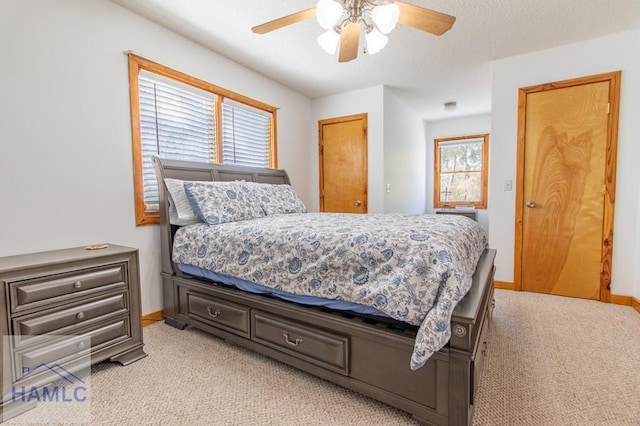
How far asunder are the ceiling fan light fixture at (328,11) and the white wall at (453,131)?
507 centimetres

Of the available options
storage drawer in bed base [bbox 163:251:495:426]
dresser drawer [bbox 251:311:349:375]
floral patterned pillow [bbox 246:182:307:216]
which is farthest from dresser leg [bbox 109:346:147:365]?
floral patterned pillow [bbox 246:182:307:216]

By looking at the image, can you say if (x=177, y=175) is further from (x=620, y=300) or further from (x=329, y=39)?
(x=620, y=300)

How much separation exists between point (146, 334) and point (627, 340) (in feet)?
11.4

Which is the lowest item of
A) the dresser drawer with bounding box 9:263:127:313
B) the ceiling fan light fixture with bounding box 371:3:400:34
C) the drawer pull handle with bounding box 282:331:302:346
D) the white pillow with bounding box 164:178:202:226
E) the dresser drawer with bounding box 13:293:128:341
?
the drawer pull handle with bounding box 282:331:302:346

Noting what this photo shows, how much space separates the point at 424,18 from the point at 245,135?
231 centimetres

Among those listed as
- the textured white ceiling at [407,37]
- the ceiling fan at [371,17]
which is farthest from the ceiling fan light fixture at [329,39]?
the textured white ceiling at [407,37]

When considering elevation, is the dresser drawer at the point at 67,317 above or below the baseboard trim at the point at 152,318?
above

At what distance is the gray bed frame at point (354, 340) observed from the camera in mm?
1249

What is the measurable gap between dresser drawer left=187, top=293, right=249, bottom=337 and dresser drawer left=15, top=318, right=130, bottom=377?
1.45 ft

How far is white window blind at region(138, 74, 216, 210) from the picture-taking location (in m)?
2.53

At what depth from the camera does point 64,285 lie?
1.63m

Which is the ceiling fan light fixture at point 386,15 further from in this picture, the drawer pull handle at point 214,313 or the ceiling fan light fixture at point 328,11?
the drawer pull handle at point 214,313

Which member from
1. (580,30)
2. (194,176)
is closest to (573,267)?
(580,30)

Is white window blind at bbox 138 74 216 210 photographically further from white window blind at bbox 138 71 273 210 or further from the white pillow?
the white pillow
